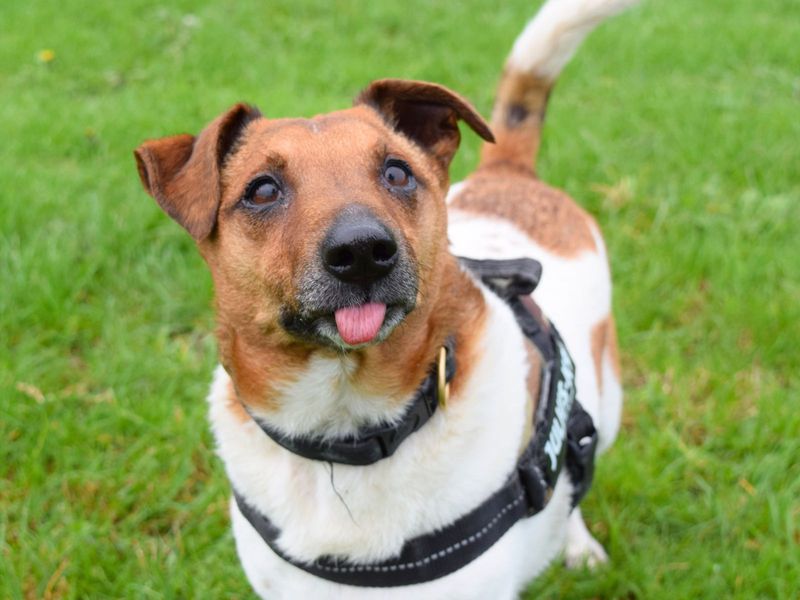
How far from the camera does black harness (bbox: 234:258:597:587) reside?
2.33 metres

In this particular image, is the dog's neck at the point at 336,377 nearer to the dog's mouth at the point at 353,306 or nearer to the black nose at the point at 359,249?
the dog's mouth at the point at 353,306

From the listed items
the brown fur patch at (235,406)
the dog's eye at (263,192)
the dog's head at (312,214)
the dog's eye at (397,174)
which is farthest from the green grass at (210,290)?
the dog's eye at (397,174)

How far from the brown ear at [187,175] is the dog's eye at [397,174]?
1.51ft

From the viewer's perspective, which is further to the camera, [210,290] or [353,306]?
[210,290]

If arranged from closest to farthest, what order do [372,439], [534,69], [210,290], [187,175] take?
[372,439], [187,175], [534,69], [210,290]

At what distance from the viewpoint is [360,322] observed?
7.14 ft

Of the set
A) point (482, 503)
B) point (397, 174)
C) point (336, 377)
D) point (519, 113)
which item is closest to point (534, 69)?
point (519, 113)

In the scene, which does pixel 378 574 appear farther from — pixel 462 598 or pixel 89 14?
pixel 89 14

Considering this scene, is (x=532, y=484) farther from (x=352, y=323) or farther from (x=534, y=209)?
(x=534, y=209)

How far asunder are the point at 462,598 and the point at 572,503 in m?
0.73

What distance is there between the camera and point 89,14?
7.91 m

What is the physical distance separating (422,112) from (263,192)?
0.73m

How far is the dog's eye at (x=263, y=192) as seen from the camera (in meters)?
2.39

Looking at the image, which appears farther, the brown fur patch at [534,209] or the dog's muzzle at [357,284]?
the brown fur patch at [534,209]
